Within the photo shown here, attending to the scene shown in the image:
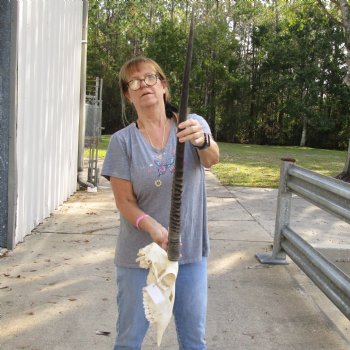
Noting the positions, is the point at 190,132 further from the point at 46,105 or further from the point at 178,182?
the point at 46,105

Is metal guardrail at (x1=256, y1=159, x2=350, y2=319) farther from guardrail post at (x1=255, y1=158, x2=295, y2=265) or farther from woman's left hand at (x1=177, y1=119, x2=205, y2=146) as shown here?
woman's left hand at (x1=177, y1=119, x2=205, y2=146)

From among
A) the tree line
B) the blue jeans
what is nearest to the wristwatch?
the blue jeans

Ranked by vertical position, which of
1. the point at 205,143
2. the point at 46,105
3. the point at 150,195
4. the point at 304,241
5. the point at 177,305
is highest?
the point at 46,105

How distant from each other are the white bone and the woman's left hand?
1.65 ft

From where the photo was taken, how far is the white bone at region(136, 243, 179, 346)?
2.13 meters

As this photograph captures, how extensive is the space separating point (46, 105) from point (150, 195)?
16.1 ft

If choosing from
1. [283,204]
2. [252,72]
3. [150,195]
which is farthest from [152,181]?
[252,72]

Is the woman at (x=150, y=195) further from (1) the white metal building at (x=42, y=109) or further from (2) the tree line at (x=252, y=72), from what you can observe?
(2) the tree line at (x=252, y=72)

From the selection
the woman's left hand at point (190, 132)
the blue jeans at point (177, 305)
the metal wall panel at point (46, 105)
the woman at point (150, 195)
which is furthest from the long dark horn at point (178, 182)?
the metal wall panel at point (46, 105)

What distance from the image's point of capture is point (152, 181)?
2.31 metres

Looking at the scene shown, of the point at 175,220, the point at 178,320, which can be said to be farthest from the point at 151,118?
the point at 178,320

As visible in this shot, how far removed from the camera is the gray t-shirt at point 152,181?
7.61ft

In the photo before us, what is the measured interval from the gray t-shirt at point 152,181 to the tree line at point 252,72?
103 ft

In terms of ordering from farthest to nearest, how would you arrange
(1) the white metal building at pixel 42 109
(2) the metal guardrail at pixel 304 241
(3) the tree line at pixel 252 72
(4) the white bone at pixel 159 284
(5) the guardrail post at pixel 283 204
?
(3) the tree line at pixel 252 72
(1) the white metal building at pixel 42 109
(5) the guardrail post at pixel 283 204
(2) the metal guardrail at pixel 304 241
(4) the white bone at pixel 159 284
